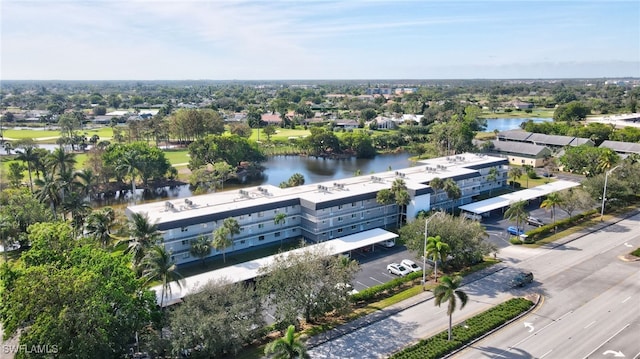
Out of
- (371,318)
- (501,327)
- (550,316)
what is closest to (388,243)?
(371,318)

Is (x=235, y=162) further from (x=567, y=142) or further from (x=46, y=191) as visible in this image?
(x=567, y=142)

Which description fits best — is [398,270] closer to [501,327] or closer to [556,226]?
[501,327]

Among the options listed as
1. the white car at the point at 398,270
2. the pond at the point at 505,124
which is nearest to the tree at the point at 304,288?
the white car at the point at 398,270

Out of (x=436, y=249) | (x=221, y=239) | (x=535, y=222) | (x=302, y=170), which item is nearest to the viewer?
(x=436, y=249)

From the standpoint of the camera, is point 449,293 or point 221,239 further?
point 221,239

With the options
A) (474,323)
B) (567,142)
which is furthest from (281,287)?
(567,142)

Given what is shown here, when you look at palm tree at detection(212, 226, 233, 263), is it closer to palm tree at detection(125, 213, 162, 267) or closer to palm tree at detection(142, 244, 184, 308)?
palm tree at detection(125, 213, 162, 267)
